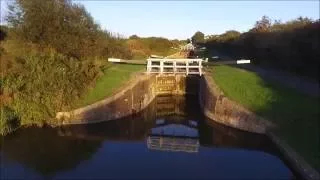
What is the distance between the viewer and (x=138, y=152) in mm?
20500

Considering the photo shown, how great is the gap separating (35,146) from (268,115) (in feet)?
35.6

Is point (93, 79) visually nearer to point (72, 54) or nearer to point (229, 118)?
point (72, 54)

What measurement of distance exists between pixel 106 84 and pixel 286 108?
461 inches

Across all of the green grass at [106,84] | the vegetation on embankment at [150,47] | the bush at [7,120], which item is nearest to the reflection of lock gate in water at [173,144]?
the green grass at [106,84]

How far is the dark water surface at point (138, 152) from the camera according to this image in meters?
17.5

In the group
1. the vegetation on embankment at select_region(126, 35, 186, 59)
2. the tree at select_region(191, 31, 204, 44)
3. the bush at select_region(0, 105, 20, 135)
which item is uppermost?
the tree at select_region(191, 31, 204, 44)

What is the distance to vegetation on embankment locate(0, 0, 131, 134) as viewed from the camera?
24.0 meters

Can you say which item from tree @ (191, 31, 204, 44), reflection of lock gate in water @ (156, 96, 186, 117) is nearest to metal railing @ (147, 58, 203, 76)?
reflection of lock gate in water @ (156, 96, 186, 117)

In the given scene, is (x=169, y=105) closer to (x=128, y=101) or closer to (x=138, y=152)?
(x=128, y=101)

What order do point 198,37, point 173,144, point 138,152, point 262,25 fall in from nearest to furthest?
1. point 138,152
2. point 173,144
3. point 262,25
4. point 198,37

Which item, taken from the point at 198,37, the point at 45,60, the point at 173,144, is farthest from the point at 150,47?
the point at 198,37

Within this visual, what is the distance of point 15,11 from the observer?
3173 centimetres

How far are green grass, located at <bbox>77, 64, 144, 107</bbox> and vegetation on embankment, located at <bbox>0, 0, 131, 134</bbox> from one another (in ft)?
1.28

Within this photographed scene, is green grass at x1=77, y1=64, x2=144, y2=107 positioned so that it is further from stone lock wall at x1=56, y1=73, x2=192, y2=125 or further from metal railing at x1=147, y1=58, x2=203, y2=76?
metal railing at x1=147, y1=58, x2=203, y2=76
